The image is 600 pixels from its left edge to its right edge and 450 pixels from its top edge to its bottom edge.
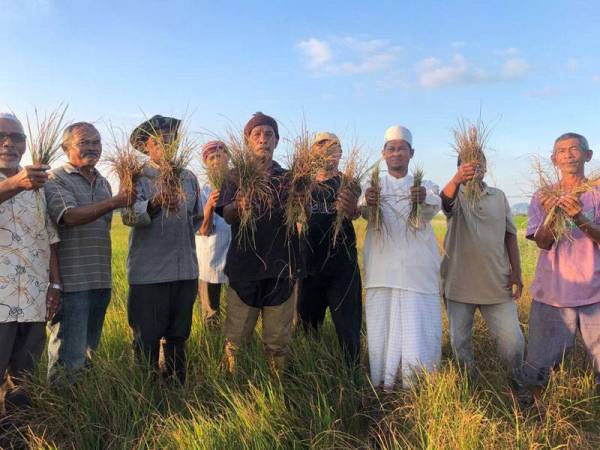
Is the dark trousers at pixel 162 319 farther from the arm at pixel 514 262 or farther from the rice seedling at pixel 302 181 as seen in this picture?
the arm at pixel 514 262

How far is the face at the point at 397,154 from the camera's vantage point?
3180mm

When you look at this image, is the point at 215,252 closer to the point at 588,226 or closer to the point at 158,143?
the point at 158,143

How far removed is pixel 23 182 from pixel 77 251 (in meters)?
0.74

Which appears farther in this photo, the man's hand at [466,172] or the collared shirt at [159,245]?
the collared shirt at [159,245]

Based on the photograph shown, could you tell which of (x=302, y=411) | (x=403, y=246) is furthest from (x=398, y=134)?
(x=302, y=411)

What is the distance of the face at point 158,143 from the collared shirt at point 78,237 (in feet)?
1.59

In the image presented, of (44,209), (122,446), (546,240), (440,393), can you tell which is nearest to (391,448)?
(440,393)

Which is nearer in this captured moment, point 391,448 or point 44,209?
point 391,448

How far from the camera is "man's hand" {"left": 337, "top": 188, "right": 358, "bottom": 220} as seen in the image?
2.93m

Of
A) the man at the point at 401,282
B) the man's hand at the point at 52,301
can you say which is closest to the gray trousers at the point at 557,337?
the man at the point at 401,282

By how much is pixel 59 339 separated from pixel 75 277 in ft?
1.36

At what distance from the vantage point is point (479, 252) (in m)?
3.36

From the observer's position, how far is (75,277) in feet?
9.91

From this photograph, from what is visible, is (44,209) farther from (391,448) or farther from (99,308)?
(391,448)
